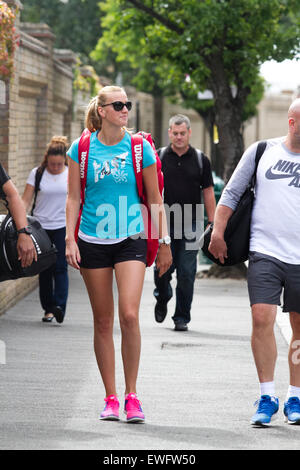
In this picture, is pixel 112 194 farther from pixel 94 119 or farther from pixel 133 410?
pixel 133 410

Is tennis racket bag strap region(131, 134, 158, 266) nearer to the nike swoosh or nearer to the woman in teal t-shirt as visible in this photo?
the woman in teal t-shirt

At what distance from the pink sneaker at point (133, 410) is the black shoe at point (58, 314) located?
13.3 ft

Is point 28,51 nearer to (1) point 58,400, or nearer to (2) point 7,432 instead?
(1) point 58,400

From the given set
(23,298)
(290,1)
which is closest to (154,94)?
(290,1)

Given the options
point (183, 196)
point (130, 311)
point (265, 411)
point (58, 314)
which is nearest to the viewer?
point (130, 311)

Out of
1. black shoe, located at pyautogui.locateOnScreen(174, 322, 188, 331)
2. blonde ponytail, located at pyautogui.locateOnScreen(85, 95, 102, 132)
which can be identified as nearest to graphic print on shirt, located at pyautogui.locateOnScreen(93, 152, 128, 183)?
blonde ponytail, located at pyautogui.locateOnScreen(85, 95, 102, 132)

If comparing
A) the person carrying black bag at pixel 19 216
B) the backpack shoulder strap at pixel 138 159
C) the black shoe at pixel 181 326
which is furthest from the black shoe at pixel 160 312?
the backpack shoulder strap at pixel 138 159

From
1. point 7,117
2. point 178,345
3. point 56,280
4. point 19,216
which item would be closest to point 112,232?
point 19,216

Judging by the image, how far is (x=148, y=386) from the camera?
7.15 metres

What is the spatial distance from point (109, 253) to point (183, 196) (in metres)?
3.84

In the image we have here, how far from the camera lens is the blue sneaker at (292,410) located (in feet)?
19.6

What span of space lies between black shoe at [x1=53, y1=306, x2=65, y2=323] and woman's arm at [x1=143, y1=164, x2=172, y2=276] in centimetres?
399

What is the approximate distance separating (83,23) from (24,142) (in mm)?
31631

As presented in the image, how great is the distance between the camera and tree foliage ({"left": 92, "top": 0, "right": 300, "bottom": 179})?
45.6 feet
